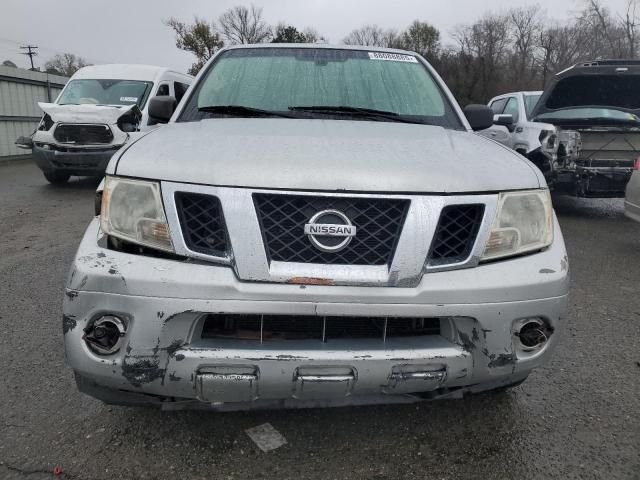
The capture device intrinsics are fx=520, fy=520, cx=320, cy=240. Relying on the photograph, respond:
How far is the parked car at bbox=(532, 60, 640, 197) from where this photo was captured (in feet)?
21.0

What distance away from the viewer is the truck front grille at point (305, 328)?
1.81 metres

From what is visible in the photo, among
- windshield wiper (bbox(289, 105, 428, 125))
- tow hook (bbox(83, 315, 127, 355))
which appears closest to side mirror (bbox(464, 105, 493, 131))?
windshield wiper (bbox(289, 105, 428, 125))

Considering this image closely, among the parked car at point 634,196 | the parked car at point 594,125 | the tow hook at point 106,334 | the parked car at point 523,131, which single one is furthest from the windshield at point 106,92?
the tow hook at point 106,334

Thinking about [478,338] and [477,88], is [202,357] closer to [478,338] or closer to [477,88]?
[478,338]

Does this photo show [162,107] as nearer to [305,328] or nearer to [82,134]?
[305,328]

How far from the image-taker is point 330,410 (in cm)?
237

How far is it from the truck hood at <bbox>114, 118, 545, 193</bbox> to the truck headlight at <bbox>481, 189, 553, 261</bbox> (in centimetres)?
5

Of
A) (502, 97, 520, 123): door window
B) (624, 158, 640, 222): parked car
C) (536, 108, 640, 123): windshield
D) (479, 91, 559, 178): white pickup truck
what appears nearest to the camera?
(624, 158, 640, 222): parked car

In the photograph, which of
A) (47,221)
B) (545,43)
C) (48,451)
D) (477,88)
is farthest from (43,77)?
(545,43)

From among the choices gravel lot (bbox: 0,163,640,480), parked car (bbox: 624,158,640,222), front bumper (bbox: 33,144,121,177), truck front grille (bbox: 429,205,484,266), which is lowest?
front bumper (bbox: 33,144,121,177)

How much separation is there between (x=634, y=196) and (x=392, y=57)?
11.3ft

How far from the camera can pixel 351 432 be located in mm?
2227

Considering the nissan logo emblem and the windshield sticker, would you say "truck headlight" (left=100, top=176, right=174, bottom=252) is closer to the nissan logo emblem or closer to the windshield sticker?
the nissan logo emblem

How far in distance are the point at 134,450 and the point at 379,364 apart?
3.59ft
